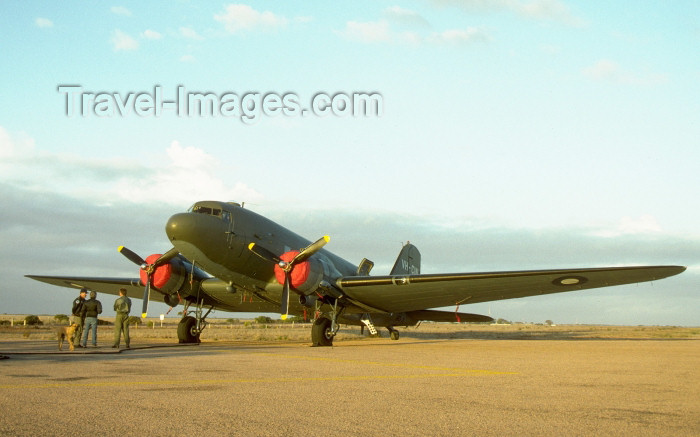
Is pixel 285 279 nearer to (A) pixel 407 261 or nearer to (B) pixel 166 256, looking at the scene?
(B) pixel 166 256

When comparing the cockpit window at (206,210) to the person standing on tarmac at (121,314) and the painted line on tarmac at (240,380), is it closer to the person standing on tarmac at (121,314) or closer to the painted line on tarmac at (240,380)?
the person standing on tarmac at (121,314)

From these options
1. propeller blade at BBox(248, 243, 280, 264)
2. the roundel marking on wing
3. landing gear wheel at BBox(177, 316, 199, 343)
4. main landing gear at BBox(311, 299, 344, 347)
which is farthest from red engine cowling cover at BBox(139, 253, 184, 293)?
Answer: the roundel marking on wing

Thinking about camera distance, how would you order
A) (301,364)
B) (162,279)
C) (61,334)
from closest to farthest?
(301,364) < (61,334) < (162,279)

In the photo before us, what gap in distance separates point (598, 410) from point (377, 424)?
2.82 meters

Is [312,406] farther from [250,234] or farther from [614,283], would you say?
[614,283]

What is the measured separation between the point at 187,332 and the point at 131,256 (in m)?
4.08

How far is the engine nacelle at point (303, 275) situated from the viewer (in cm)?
2184

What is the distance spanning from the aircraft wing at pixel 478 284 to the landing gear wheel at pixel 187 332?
684 centimetres

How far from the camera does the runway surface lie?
18.2ft

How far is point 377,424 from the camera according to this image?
575 cm

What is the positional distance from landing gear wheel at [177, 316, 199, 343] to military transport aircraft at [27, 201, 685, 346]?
0.04m

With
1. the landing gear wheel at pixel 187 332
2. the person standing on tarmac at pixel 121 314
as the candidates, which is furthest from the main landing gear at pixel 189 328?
the person standing on tarmac at pixel 121 314

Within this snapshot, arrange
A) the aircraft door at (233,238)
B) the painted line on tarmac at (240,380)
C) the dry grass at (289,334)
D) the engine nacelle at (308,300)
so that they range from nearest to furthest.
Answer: the painted line on tarmac at (240,380)
the aircraft door at (233,238)
the engine nacelle at (308,300)
the dry grass at (289,334)

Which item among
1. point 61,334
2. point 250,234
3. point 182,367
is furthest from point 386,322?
point 182,367
